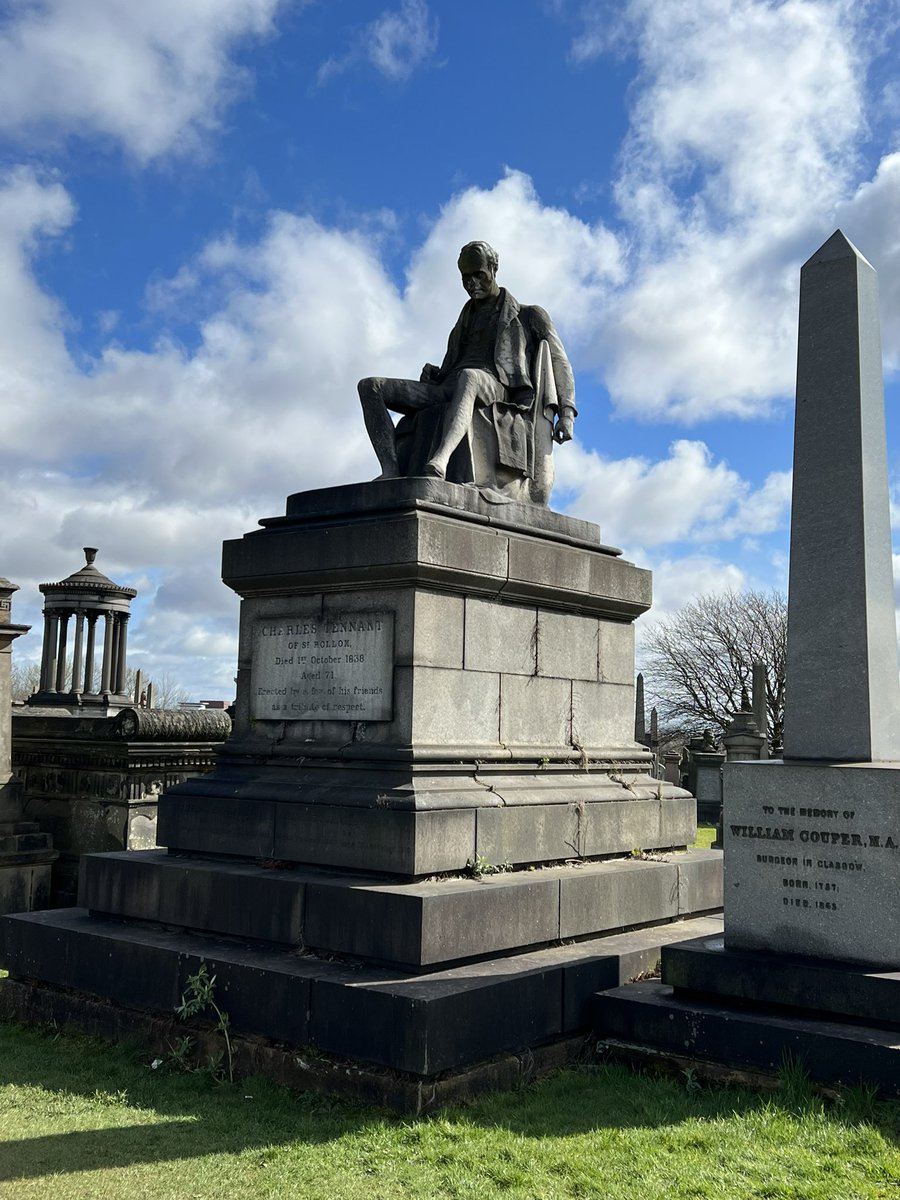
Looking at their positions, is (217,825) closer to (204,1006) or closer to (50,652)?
(204,1006)

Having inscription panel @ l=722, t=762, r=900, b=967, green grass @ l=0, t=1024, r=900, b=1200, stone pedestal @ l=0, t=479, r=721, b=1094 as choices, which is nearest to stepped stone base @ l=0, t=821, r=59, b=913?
stone pedestal @ l=0, t=479, r=721, b=1094

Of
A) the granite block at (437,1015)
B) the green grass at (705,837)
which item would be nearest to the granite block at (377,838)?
the granite block at (437,1015)

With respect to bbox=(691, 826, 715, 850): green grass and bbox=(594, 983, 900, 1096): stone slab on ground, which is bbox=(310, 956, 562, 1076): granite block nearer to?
bbox=(594, 983, 900, 1096): stone slab on ground

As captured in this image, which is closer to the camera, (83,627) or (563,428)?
(563,428)

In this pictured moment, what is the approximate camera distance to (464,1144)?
15.2 feet

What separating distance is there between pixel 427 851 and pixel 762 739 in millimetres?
21595

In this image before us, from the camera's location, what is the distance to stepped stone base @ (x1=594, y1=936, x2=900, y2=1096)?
490 cm

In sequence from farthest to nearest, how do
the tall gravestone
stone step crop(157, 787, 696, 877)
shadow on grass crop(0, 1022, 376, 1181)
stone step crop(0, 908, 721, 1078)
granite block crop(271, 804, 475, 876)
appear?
stone step crop(157, 787, 696, 877)
granite block crop(271, 804, 475, 876)
the tall gravestone
stone step crop(0, 908, 721, 1078)
shadow on grass crop(0, 1022, 376, 1181)

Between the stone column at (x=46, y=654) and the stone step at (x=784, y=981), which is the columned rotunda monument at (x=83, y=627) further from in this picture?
the stone step at (x=784, y=981)

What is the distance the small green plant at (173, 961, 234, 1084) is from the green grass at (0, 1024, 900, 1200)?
0.73 ft

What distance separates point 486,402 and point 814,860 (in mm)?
4091

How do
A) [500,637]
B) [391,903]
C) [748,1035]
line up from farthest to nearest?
[500,637], [391,903], [748,1035]

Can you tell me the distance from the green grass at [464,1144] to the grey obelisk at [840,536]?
5.82ft

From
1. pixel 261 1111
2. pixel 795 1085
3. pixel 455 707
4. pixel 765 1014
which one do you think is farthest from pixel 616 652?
pixel 261 1111
